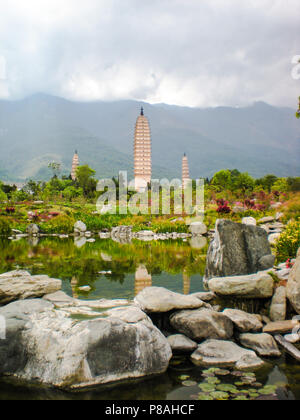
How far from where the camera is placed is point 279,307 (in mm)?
5344

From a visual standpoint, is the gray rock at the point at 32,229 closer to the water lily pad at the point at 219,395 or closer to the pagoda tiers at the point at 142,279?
the pagoda tiers at the point at 142,279

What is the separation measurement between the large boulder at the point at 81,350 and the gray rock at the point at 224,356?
0.44m

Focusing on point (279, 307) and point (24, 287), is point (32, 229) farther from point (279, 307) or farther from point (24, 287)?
point (279, 307)

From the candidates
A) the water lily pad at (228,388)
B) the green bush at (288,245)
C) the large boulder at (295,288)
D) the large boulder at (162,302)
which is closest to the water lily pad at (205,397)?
the water lily pad at (228,388)

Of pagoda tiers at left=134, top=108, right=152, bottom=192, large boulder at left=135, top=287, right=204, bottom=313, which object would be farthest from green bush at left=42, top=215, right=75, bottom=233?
pagoda tiers at left=134, top=108, right=152, bottom=192

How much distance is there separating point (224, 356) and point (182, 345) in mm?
551

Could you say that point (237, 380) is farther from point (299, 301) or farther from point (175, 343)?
point (299, 301)

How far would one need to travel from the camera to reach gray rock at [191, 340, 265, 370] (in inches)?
160

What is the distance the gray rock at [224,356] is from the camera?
406 centimetres

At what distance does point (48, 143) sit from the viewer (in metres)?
173

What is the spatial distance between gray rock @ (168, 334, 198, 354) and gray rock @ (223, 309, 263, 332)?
81 centimetres

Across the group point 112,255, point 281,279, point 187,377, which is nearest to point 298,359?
point 187,377

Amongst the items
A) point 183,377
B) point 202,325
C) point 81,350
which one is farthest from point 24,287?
point 183,377

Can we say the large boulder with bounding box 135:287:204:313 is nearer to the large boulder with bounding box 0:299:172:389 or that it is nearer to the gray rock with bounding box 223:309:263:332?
the gray rock with bounding box 223:309:263:332
